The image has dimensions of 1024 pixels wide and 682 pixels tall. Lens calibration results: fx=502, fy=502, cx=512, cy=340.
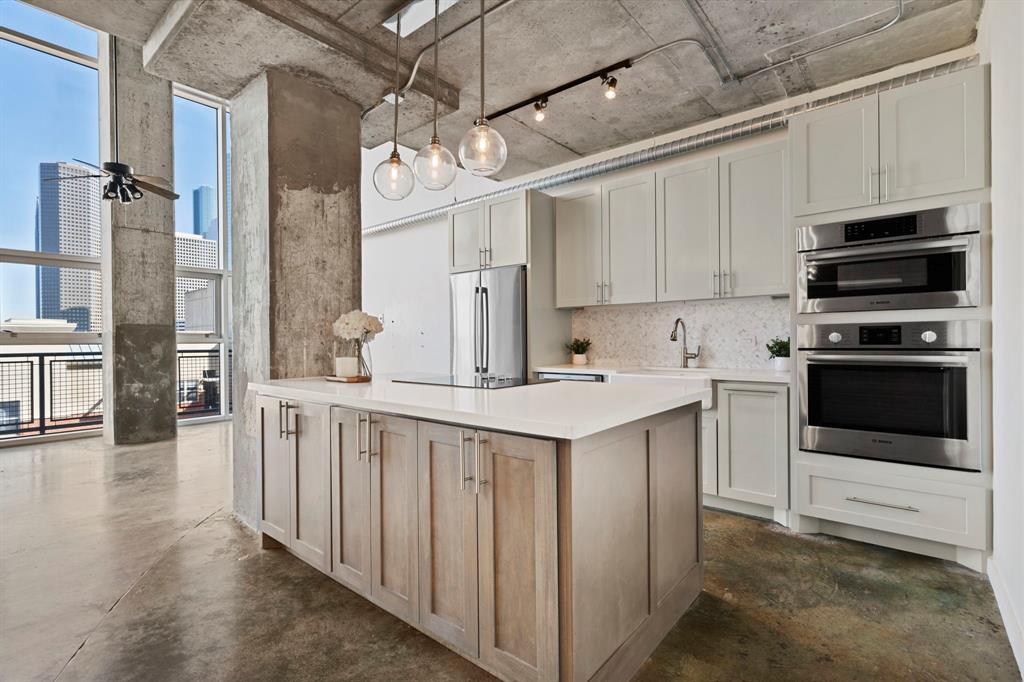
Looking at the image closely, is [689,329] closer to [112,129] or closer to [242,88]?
[242,88]

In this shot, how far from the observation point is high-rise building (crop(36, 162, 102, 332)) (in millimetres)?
5859

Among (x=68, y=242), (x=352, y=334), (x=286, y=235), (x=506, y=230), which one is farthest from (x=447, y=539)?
(x=68, y=242)

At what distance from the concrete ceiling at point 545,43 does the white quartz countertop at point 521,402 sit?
6.58 ft

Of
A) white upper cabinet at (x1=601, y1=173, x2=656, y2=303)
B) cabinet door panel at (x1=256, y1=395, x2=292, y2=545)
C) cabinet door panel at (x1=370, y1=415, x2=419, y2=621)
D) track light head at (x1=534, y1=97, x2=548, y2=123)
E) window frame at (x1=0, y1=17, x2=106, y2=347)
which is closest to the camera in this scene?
cabinet door panel at (x1=370, y1=415, x2=419, y2=621)

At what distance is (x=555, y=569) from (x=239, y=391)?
8.92 ft

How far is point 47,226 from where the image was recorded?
19.3 feet

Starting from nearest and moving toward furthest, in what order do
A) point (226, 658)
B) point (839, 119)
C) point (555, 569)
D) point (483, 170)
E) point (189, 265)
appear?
1. point (555, 569)
2. point (226, 658)
3. point (483, 170)
4. point (839, 119)
5. point (189, 265)

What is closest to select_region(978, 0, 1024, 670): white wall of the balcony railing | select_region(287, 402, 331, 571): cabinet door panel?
select_region(287, 402, 331, 571): cabinet door panel

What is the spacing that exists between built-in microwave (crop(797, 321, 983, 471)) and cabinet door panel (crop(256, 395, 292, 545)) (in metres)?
3.04

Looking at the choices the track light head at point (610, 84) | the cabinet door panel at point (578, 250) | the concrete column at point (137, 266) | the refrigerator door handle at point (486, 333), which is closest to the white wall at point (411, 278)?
the refrigerator door handle at point (486, 333)

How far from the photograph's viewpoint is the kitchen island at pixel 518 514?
1554mm

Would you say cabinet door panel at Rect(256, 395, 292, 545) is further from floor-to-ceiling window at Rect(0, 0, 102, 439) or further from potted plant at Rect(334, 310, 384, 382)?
floor-to-ceiling window at Rect(0, 0, 102, 439)

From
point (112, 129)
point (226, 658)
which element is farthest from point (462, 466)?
point (112, 129)

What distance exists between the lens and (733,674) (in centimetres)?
182
